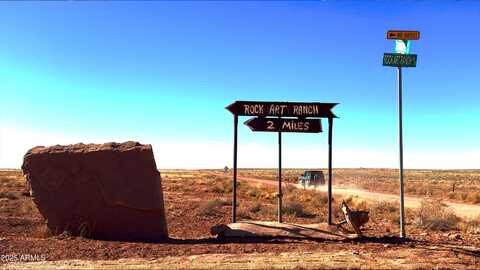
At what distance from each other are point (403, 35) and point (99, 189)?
8.51 m

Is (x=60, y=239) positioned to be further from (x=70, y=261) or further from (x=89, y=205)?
(x=70, y=261)

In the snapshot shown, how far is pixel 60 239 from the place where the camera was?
35.5 ft

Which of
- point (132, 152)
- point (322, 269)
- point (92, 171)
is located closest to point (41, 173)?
point (92, 171)

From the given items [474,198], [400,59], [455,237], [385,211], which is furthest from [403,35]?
[474,198]

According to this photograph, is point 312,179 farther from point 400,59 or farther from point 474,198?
point 400,59

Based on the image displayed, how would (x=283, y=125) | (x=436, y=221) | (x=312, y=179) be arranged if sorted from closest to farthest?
1. (x=283, y=125)
2. (x=436, y=221)
3. (x=312, y=179)

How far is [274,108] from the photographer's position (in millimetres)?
12750

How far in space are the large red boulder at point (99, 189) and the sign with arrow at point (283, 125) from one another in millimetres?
3220

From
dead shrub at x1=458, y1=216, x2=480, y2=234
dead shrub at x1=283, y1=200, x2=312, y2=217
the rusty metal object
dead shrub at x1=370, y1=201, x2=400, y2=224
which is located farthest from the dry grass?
the rusty metal object

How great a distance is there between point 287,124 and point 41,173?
662cm

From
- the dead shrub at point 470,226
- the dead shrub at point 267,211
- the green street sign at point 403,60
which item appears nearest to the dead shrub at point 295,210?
the dead shrub at point 267,211

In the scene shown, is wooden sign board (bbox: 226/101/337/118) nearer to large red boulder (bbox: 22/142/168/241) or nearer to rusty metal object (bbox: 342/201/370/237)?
rusty metal object (bbox: 342/201/370/237)

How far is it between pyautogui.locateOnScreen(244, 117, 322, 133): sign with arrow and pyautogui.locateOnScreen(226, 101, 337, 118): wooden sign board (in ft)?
0.59

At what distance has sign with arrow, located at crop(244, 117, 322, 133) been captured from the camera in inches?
504
